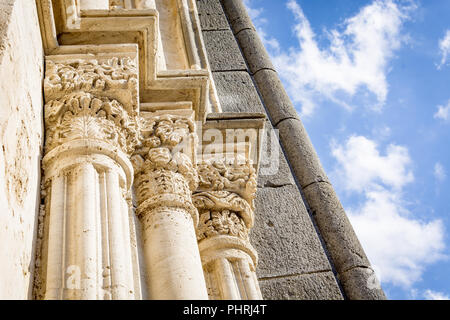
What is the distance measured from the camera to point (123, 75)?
2453 mm

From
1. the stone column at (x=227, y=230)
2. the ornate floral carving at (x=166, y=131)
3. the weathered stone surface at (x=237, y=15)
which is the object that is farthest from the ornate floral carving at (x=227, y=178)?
the weathered stone surface at (x=237, y=15)

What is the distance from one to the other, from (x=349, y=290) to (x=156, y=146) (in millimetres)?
1243

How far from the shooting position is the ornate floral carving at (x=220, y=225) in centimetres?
261

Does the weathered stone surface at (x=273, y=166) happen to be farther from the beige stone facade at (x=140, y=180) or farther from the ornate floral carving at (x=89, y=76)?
the ornate floral carving at (x=89, y=76)

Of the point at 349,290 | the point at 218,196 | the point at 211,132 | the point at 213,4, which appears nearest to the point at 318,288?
the point at 349,290

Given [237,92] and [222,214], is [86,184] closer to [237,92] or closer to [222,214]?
[222,214]

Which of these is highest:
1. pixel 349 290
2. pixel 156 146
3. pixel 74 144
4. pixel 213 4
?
pixel 213 4

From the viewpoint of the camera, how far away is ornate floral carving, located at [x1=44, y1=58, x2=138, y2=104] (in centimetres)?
235

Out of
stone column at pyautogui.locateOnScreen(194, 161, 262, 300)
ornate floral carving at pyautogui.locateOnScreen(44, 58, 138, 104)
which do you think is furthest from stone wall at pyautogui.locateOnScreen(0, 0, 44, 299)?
stone column at pyautogui.locateOnScreen(194, 161, 262, 300)

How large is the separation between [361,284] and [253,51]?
2.33 metres

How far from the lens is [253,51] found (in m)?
4.67

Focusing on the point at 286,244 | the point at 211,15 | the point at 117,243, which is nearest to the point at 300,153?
the point at 286,244
